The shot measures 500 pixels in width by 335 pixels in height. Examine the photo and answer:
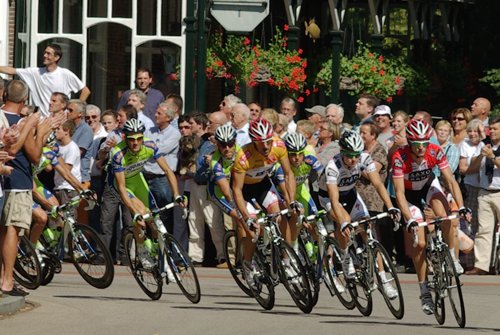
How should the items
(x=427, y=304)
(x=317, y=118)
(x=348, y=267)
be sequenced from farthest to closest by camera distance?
(x=317, y=118) < (x=348, y=267) < (x=427, y=304)

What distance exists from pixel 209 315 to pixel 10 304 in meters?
1.79

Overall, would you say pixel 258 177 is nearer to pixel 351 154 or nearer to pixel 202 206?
pixel 351 154

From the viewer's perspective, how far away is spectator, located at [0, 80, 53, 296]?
51.2ft

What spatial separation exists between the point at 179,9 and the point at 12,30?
8.98ft

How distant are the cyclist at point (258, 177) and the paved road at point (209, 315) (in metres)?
0.76

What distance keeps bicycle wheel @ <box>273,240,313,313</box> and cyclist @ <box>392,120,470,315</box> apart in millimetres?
1038

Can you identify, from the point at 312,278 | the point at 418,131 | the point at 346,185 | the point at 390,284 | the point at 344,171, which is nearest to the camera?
the point at 390,284

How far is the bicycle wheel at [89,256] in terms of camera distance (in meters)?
17.7

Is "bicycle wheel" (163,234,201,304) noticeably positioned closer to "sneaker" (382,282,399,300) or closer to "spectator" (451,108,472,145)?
"sneaker" (382,282,399,300)

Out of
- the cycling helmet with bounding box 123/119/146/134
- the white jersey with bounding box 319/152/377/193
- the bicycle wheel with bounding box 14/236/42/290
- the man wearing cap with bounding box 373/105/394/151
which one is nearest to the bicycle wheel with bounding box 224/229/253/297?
the white jersey with bounding box 319/152/377/193

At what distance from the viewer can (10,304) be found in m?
15.0

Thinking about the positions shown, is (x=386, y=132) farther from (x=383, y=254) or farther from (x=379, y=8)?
(x=379, y=8)

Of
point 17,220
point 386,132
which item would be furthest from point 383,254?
point 386,132

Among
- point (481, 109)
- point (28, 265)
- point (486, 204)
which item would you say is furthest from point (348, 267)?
point (481, 109)
